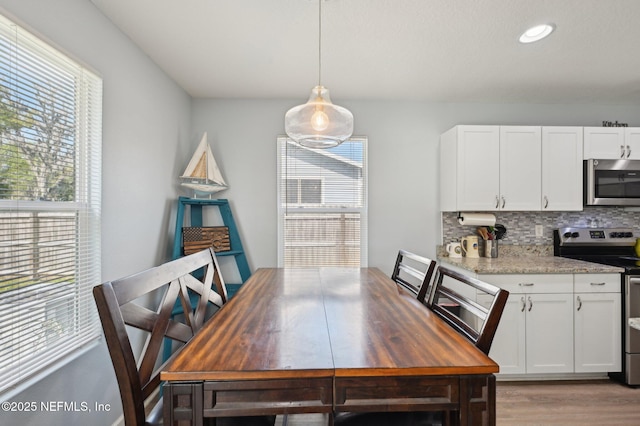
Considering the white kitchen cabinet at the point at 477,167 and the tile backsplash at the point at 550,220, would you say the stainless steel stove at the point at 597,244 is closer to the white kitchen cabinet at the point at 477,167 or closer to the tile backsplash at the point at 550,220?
the tile backsplash at the point at 550,220

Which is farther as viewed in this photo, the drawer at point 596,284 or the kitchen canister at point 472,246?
the kitchen canister at point 472,246

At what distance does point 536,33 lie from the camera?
1900 millimetres

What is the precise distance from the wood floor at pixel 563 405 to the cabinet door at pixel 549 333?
0.15 m

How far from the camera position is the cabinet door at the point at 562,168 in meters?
2.76

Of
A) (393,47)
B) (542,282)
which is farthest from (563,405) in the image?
(393,47)

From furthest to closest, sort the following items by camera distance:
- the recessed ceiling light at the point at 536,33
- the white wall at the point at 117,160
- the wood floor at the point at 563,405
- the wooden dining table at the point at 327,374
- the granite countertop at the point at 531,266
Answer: the granite countertop at the point at 531,266 → the wood floor at the point at 563,405 → the recessed ceiling light at the point at 536,33 → the white wall at the point at 117,160 → the wooden dining table at the point at 327,374

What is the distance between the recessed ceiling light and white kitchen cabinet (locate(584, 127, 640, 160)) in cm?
135

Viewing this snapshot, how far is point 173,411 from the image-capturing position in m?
0.87

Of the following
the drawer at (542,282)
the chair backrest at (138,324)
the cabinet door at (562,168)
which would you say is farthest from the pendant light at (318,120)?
the cabinet door at (562,168)

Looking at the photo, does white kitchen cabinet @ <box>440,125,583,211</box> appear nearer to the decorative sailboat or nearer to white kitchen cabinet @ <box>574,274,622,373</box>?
white kitchen cabinet @ <box>574,274,622,373</box>

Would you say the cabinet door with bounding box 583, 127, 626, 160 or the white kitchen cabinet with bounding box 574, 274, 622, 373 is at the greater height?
the cabinet door with bounding box 583, 127, 626, 160

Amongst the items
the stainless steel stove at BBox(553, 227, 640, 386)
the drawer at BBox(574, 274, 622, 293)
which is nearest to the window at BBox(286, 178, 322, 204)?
the drawer at BBox(574, 274, 622, 293)

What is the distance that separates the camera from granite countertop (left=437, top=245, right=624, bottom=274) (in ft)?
7.82

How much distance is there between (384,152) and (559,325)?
203 centimetres
